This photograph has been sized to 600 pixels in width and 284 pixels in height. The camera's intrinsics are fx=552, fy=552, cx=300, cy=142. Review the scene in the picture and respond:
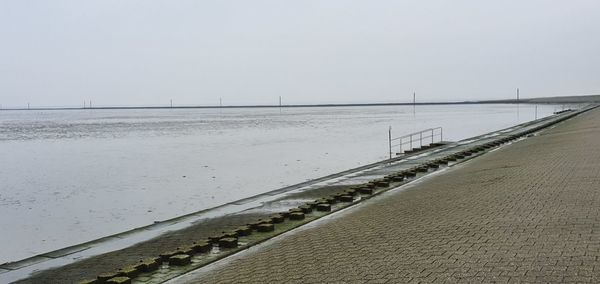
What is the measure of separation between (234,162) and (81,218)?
13723 millimetres

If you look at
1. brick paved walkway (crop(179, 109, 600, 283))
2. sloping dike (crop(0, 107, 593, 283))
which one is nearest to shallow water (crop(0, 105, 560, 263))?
Result: sloping dike (crop(0, 107, 593, 283))

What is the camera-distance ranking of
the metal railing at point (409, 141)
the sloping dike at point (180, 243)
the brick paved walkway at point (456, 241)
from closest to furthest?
the brick paved walkway at point (456, 241)
the sloping dike at point (180, 243)
the metal railing at point (409, 141)

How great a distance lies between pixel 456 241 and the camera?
707 centimetres

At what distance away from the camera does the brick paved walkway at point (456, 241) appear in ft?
18.8

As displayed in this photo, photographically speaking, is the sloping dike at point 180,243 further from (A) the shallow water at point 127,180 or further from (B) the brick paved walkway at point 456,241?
(A) the shallow water at point 127,180

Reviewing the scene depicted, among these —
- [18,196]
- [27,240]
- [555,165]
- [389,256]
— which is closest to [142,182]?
[18,196]

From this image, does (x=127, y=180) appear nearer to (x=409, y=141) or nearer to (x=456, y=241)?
(x=456, y=241)

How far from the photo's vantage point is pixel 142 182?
69.9ft

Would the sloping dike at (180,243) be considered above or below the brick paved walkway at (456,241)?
below

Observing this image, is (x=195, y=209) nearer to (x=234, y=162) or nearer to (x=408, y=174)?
(x=408, y=174)

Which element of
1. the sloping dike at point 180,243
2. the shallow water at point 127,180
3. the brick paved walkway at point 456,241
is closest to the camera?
the brick paved walkway at point 456,241

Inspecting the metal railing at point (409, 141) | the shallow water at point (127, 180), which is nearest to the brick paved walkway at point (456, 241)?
the shallow water at point (127, 180)

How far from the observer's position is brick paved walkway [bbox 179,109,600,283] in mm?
5742

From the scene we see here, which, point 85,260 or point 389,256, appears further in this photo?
point 85,260
